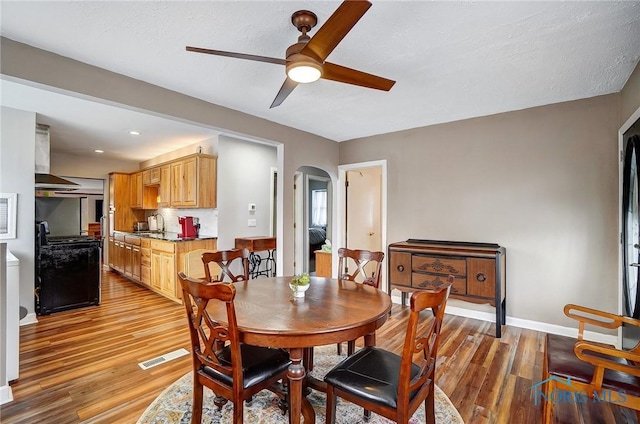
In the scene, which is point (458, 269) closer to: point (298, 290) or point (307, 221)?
point (298, 290)

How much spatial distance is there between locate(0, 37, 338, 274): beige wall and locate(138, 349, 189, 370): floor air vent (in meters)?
1.52

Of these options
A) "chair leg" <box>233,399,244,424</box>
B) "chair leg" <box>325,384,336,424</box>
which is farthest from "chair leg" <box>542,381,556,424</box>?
"chair leg" <box>233,399,244,424</box>

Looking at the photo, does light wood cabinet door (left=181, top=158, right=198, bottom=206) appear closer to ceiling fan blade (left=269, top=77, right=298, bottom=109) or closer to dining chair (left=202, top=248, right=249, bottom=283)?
dining chair (left=202, top=248, right=249, bottom=283)

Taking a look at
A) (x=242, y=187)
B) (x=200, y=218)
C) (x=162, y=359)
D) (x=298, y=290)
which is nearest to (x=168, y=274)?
(x=200, y=218)

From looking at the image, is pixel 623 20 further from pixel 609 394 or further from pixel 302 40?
pixel 609 394

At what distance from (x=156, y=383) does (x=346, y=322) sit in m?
1.76

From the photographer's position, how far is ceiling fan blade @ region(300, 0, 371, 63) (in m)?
1.35

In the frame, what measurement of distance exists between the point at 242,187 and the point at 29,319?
3.09 m

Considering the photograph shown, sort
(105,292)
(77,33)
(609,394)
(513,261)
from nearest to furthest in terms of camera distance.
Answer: (609,394), (77,33), (513,261), (105,292)

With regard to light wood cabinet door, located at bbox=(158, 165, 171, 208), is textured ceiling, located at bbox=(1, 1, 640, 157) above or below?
above

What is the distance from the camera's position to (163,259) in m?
4.65

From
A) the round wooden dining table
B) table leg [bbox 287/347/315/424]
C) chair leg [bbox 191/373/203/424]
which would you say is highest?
the round wooden dining table

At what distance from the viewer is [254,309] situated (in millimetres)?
1767

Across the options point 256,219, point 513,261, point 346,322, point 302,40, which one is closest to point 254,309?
point 346,322
